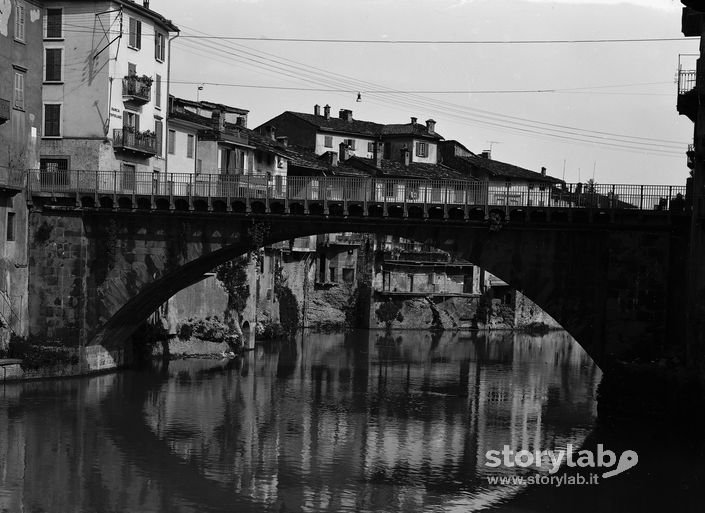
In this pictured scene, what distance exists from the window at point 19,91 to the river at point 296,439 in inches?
500

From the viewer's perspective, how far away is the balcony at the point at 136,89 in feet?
180

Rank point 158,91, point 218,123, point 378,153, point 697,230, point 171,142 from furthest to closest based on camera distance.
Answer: point 378,153 → point 218,123 → point 171,142 → point 158,91 → point 697,230

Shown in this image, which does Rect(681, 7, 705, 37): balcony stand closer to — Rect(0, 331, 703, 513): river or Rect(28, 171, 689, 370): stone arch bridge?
Rect(28, 171, 689, 370): stone arch bridge

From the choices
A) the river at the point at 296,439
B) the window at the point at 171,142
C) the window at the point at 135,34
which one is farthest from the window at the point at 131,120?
the river at the point at 296,439

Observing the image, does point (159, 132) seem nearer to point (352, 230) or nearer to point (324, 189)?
point (324, 189)

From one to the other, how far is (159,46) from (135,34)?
9.90 feet

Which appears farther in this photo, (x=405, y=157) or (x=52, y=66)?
(x=405, y=157)

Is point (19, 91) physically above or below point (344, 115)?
below

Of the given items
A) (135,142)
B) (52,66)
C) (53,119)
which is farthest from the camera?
(135,142)

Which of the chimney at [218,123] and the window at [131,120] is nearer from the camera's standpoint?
the window at [131,120]

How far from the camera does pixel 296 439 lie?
41.4 meters

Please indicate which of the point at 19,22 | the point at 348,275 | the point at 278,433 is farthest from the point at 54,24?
the point at 348,275

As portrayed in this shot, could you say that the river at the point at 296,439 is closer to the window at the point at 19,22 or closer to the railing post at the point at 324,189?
the railing post at the point at 324,189

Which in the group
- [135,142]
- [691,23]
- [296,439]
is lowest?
[296,439]
